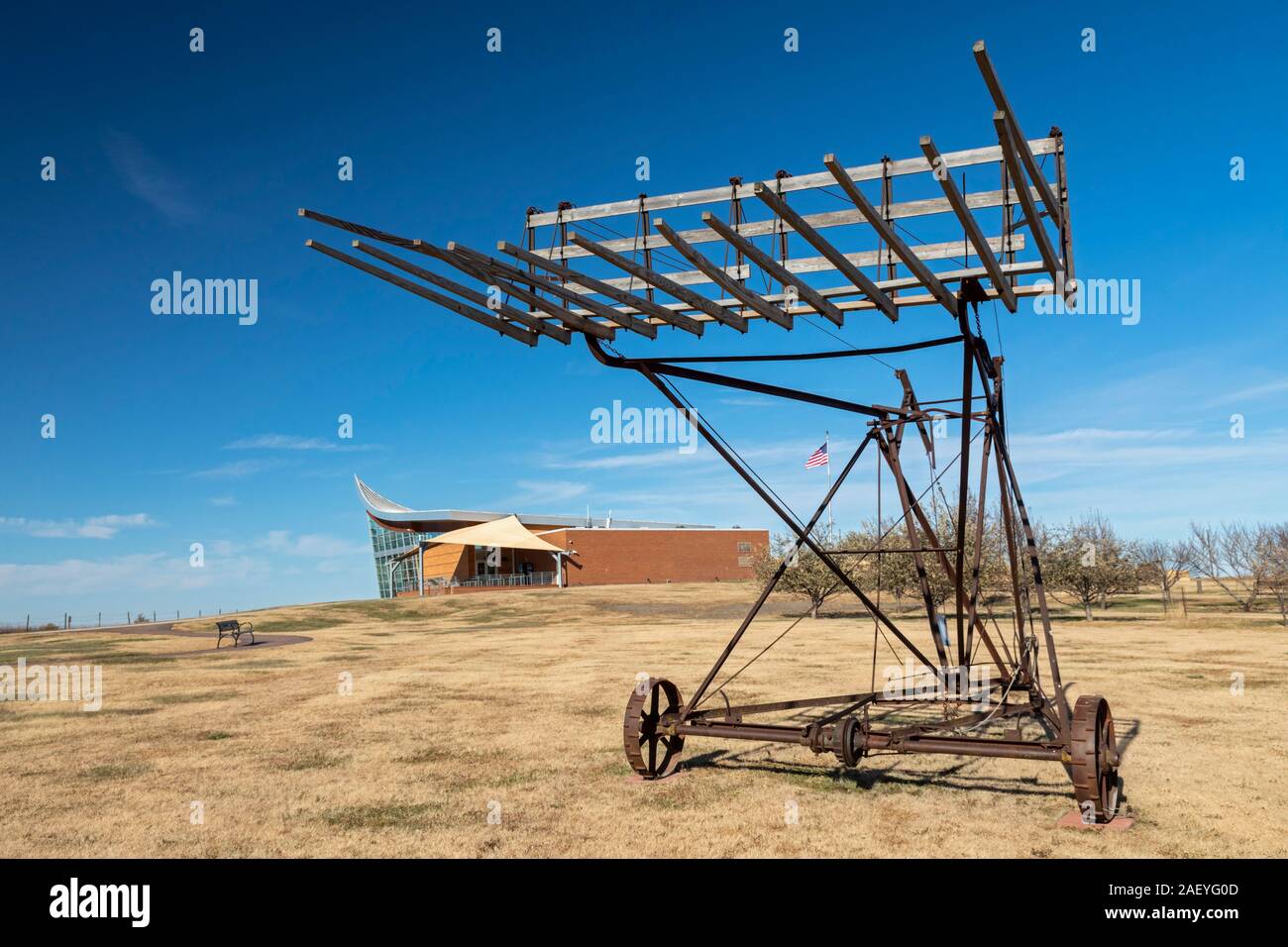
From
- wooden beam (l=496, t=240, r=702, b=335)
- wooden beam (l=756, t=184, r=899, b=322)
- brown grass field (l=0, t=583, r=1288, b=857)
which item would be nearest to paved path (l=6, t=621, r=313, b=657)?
brown grass field (l=0, t=583, r=1288, b=857)

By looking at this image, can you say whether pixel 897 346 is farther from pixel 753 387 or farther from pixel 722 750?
pixel 722 750

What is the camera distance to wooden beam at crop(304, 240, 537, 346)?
696cm

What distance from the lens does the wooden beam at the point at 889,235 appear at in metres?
5.11

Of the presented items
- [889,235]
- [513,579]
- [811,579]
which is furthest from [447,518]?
[889,235]

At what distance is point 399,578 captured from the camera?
83.4 metres

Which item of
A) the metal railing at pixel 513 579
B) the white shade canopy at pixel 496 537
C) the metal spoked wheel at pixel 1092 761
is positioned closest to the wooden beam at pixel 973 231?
the metal spoked wheel at pixel 1092 761

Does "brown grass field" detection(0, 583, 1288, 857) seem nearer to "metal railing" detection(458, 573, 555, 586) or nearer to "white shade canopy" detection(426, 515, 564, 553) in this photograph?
"white shade canopy" detection(426, 515, 564, 553)

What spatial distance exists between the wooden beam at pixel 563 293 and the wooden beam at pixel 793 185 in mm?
825

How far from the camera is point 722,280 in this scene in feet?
21.5

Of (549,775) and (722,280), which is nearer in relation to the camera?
(722,280)

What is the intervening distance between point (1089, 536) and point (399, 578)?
A: 6108 centimetres

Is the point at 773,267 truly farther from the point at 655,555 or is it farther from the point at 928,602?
the point at 655,555

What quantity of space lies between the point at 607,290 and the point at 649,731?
4.89 m
